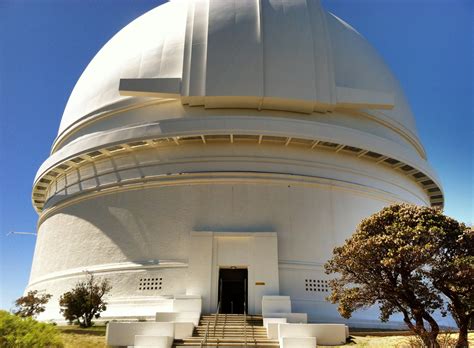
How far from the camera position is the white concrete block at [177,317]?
16.2 meters

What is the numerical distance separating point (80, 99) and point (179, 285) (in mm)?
13154

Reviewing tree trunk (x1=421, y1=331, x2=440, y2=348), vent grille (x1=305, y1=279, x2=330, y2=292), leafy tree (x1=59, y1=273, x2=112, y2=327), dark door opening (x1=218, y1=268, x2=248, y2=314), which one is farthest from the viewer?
dark door opening (x1=218, y1=268, x2=248, y2=314)

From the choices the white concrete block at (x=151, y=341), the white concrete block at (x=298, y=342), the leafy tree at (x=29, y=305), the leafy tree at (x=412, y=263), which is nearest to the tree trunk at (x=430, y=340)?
the leafy tree at (x=412, y=263)

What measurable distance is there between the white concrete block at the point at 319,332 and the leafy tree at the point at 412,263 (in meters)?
1.17

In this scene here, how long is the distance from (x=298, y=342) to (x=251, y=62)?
533 inches

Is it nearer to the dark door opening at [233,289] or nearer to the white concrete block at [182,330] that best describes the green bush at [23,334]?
the white concrete block at [182,330]

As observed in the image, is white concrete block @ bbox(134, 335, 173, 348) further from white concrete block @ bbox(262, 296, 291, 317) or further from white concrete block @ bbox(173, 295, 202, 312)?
white concrete block @ bbox(262, 296, 291, 317)

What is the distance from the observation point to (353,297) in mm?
12648

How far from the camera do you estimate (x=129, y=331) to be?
13.7m

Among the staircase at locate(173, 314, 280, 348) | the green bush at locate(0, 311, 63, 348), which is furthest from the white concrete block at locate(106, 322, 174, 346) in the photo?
the green bush at locate(0, 311, 63, 348)

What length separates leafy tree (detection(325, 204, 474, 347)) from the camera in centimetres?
1146

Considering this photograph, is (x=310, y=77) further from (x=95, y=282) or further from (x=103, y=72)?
(x=95, y=282)

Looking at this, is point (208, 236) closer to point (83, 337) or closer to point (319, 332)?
point (83, 337)

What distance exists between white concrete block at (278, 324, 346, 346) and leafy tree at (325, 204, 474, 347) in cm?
117
